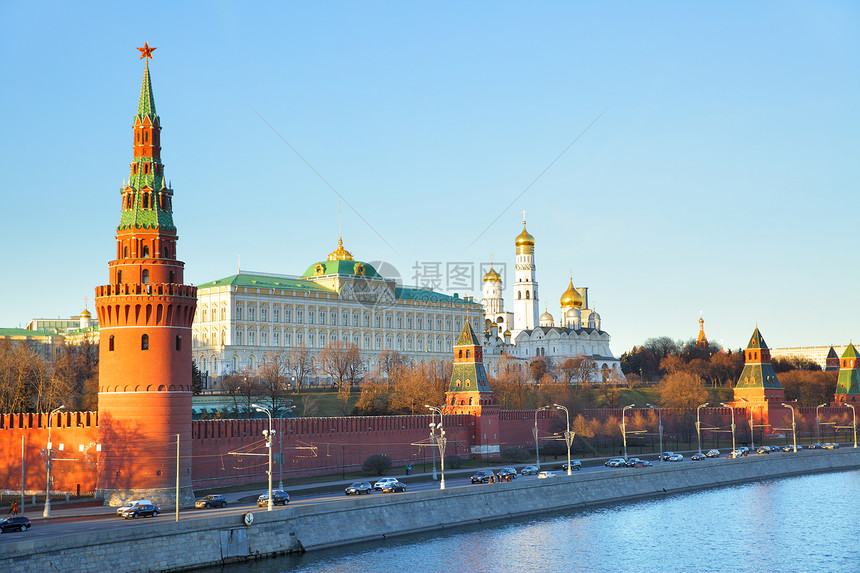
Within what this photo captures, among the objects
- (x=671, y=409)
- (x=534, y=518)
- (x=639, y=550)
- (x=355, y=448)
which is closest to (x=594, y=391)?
(x=671, y=409)

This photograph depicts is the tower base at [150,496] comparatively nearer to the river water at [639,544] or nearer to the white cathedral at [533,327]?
the river water at [639,544]

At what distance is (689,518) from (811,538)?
27.5ft

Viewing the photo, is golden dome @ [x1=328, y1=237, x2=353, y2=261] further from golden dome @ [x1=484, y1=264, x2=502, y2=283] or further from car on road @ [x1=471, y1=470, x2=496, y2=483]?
car on road @ [x1=471, y1=470, x2=496, y2=483]

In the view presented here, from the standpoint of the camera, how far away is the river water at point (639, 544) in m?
46.3

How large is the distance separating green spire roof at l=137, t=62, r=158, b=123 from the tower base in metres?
19.4

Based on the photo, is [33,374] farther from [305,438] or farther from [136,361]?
[136,361]

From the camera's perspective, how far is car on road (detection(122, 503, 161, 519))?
47125 millimetres

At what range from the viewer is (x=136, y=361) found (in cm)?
5347

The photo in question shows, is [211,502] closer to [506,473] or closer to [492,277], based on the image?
[506,473]

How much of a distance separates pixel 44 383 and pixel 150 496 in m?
42.3

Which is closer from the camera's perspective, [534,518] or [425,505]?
[425,505]

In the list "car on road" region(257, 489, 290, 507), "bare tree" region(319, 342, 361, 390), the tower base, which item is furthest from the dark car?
"bare tree" region(319, 342, 361, 390)

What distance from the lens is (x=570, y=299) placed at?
18712cm

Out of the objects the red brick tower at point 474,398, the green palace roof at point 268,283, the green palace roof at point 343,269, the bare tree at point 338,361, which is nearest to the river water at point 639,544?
the red brick tower at point 474,398
